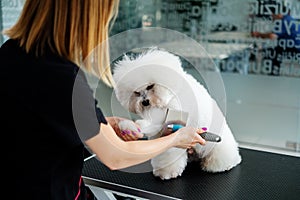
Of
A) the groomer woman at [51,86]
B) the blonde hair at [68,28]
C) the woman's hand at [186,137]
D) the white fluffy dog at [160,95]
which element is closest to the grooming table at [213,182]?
the white fluffy dog at [160,95]

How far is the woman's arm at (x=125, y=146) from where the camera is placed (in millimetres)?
949

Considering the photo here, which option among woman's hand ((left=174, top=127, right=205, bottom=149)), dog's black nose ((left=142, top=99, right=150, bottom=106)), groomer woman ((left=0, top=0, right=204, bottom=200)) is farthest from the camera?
dog's black nose ((left=142, top=99, right=150, bottom=106))

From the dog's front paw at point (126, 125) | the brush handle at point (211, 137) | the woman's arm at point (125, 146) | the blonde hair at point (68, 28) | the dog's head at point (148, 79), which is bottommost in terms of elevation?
the brush handle at point (211, 137)

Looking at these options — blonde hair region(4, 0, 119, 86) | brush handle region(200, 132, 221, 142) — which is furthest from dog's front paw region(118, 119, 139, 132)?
blonde hair region(4, 0, 119, 86)

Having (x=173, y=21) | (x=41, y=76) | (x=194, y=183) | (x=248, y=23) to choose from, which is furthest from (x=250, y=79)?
(x=41, y=76)

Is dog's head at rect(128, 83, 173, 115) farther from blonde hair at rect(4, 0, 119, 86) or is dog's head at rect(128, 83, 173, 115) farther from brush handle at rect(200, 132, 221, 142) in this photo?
blonde hair at rect(4, 0, 119, 86)

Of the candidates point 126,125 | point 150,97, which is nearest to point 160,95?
point 150,97

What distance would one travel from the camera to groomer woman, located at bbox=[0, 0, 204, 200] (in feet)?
2.93

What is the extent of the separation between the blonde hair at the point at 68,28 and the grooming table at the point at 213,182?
1.69 feet

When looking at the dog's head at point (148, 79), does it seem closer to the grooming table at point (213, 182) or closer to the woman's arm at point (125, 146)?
the woman's arm at point (125, 146)

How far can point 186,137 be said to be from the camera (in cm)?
117

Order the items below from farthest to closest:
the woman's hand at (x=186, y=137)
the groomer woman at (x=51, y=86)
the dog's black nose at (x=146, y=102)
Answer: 1. the dog's black nose at (x=146, y=102)
2. the woman's hand at (x=186, y=137)
3. the groomer woman at (x=51, y=86)

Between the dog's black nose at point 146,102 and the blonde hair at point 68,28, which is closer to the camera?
the blonde hair at point 68,28

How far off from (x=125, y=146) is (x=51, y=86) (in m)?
0.23
